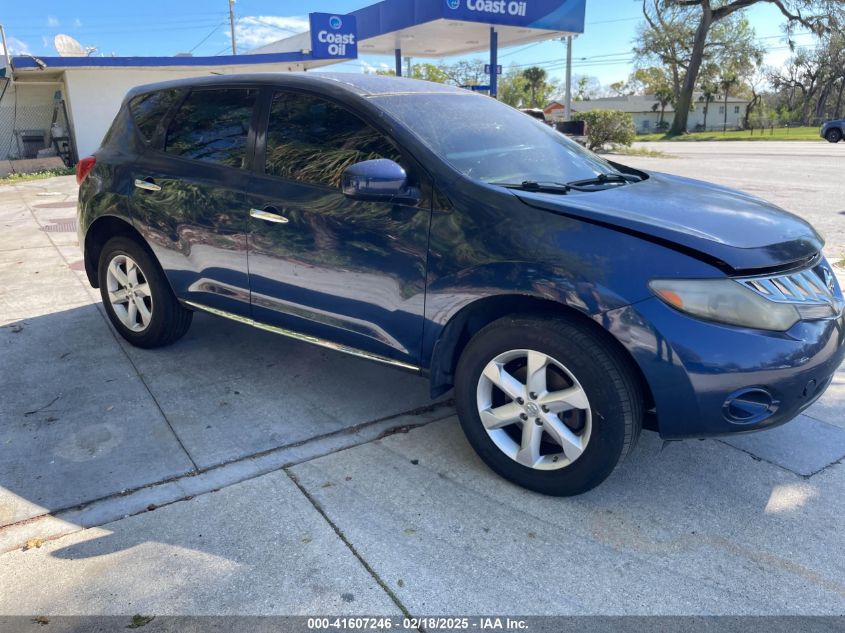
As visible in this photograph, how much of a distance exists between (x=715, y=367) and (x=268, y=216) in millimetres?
2298

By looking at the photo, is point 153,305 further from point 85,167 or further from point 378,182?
point 378,182

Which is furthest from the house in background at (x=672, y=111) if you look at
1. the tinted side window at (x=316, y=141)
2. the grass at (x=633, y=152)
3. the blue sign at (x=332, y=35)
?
the tinted side window at (x=316, y=141)

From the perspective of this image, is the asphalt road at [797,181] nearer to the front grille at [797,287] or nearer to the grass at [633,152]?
the grass at [633,152]

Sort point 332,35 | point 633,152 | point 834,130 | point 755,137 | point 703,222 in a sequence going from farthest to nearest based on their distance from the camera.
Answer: point 755,137
point 834,130
point 633,152
point 332,35
point 703,222

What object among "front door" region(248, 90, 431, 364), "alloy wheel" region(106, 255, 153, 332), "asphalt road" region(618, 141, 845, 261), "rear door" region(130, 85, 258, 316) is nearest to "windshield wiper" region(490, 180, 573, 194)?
"front door" region(248, 90, 431, 364)

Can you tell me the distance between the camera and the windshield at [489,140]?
3.21 m

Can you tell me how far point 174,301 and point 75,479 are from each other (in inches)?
61.3

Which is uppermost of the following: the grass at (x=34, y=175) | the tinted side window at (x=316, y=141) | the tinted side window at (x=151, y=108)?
the tinted side window at (x=151, y=108)

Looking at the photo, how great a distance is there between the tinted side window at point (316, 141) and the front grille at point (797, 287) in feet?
5.51

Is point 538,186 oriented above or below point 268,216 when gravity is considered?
above

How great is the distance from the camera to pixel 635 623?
222 cm

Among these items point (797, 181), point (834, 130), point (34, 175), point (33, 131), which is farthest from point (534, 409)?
point (834, 130)

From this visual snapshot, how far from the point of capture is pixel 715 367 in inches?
96.5

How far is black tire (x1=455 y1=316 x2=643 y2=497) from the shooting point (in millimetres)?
2602
